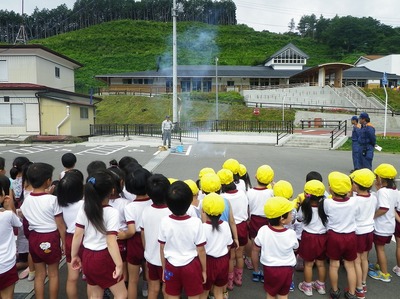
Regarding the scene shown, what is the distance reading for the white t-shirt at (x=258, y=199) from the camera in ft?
12.6

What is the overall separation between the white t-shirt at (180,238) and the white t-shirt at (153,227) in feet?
0.78

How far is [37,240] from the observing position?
307cm

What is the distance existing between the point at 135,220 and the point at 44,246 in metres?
0.95

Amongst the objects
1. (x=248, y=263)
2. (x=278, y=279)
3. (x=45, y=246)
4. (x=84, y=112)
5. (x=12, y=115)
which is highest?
(x=84, y=112)

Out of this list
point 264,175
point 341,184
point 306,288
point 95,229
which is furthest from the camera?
point 264,175

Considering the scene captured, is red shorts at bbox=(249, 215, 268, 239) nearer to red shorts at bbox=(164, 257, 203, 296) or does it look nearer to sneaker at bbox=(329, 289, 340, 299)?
sneaker at bbox=(329, 289, 340, 299)

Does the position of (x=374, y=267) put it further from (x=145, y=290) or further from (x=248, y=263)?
Answer: (x=145, y=290)

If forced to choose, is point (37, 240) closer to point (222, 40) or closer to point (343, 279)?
point (343, 279)

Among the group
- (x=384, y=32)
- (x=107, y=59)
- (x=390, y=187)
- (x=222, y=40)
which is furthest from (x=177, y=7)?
(x=384, y=32)

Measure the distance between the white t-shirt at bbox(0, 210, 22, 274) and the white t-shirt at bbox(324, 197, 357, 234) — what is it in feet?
10.2

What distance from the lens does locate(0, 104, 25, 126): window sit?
2220cm

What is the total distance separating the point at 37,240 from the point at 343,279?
3.50 meters

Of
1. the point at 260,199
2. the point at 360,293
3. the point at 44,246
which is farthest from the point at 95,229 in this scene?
the point at 360,293

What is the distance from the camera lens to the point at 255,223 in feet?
12.9
